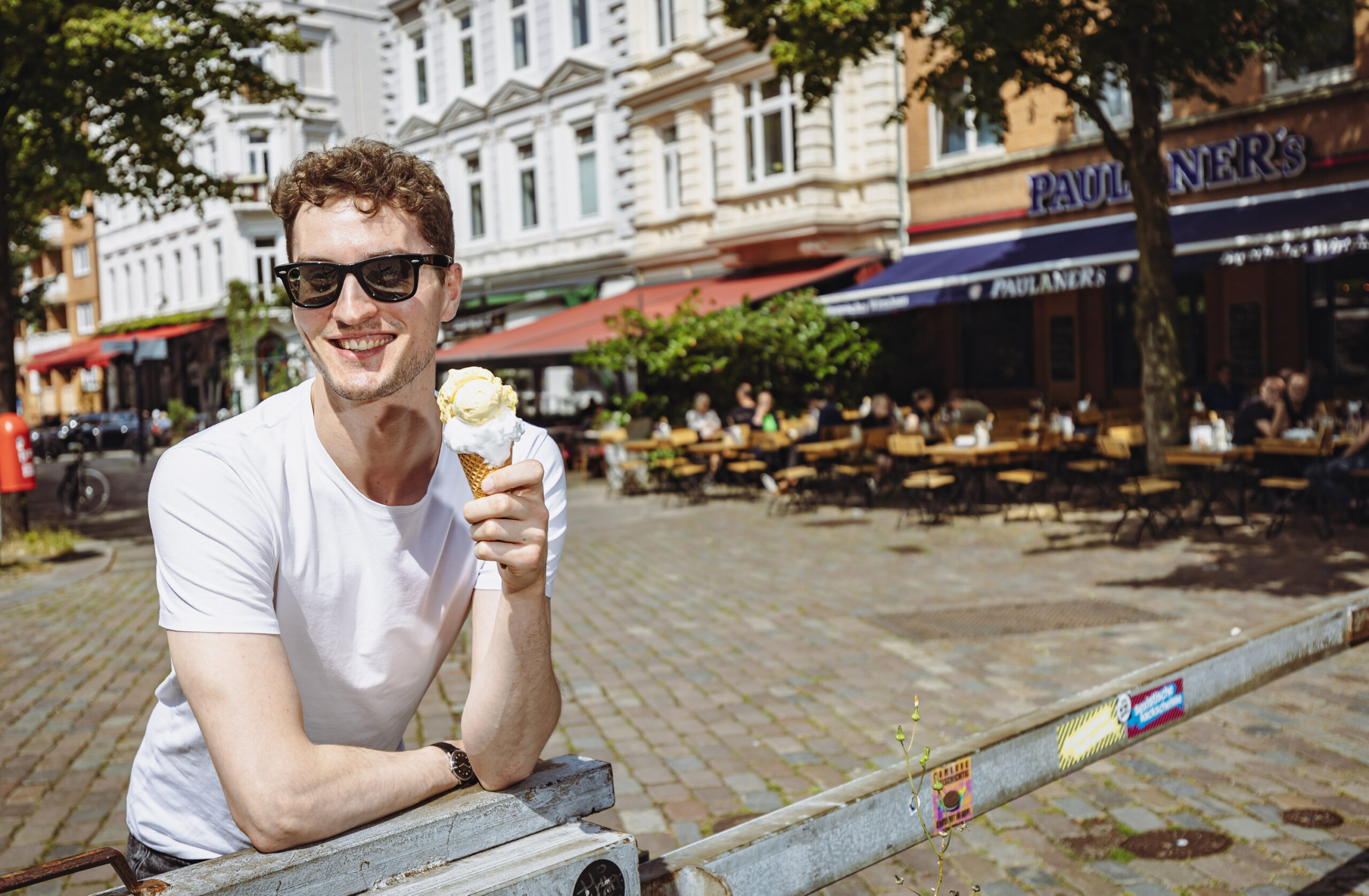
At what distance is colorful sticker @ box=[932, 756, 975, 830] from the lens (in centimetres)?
171

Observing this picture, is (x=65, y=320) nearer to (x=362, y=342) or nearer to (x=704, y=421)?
(x=704, y=421)

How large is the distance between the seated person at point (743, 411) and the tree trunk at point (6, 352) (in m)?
8.84

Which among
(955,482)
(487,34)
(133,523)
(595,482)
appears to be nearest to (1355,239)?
(955,482)

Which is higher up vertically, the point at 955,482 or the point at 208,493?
the point at 208,493

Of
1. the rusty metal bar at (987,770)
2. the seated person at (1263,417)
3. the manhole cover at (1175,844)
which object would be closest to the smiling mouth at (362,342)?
the rusty metal bar at (987,770)

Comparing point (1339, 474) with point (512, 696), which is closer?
point (512, 696)

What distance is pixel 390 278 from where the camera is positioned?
170 centimetres

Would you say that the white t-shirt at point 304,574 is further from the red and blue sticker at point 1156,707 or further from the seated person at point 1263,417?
the seated person at point 1263,417

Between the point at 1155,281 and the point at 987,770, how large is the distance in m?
10.7

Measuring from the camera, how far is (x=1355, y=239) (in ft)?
40.8

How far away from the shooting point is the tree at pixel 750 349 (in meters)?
17.2

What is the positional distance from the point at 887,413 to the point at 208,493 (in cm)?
1399

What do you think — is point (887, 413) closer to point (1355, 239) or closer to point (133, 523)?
point (1355, 239)

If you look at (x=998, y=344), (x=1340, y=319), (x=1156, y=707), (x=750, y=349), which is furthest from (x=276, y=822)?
(x=998, y=344)
